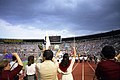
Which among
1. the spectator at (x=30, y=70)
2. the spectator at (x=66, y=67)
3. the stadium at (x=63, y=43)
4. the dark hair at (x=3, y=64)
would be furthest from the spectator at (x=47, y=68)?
the stadium at (x=63, y=43)

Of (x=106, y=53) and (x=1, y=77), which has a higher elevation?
(x=106, y=53)

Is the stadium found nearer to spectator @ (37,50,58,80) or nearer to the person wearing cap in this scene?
spectator @ (37,50,58,80)

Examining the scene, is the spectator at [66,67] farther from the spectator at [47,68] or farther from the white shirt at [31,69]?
the spectator at [47,68]

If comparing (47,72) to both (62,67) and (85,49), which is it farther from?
(85,49)

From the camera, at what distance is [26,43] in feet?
246

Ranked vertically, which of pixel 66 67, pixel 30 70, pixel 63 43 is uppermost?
pixel 66 67

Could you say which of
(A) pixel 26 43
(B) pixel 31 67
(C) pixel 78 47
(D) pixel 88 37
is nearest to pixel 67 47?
(C) pixel 78 47

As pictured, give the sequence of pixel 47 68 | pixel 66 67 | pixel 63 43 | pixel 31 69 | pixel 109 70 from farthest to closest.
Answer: pixel 63 43 < pixel 31 69 < pixel 66 67 < pixel 47 68 < pixel 109 70

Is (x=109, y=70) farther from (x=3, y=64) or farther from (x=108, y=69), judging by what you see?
(x=3, y=64)

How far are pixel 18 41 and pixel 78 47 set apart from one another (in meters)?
21.7

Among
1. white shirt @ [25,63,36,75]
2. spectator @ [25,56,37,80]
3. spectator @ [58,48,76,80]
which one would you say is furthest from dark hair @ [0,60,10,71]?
white shirt @ [25,63,36,75]

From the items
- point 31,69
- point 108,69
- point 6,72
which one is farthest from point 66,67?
point 108,69

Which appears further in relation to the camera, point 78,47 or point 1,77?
point 78,47

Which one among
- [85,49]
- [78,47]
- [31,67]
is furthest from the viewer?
[78,47]
